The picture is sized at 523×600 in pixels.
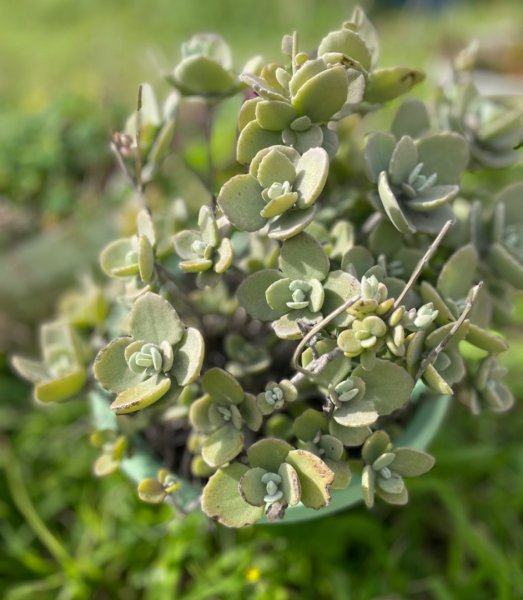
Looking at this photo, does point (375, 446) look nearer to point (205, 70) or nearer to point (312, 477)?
point (312, 477)

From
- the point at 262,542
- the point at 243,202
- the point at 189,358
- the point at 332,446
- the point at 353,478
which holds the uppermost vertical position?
the point at 243,202

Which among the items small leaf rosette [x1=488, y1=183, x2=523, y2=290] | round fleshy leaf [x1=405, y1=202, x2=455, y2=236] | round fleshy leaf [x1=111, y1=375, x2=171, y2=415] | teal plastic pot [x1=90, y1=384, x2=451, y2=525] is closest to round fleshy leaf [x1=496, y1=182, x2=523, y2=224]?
small leaf rosette [x1=488, y1=183, x2=523, y2=290]

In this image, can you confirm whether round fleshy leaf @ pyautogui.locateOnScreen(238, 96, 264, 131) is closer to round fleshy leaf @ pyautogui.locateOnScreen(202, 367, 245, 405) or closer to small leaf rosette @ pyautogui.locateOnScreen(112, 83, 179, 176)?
small leaf rosette @ pyautogui.locateOnScreen(112, 83, 179, 176)

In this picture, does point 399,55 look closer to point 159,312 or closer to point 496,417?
point 496,417

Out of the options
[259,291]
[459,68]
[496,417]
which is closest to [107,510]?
[259,291]

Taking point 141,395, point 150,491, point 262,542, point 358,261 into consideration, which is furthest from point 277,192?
point 262,542

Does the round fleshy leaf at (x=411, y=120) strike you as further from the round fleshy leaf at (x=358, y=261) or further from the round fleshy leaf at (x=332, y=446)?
the round fleshy leaf at (x=332, y=446)

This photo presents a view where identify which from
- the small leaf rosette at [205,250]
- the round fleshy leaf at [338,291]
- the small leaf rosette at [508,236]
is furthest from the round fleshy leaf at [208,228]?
the small leaf rosette at [508,236]
